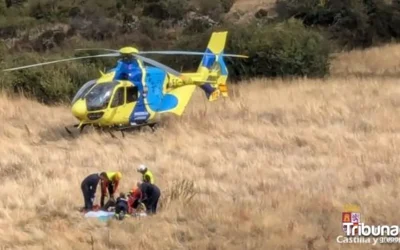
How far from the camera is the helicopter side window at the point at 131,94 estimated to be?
701 inches

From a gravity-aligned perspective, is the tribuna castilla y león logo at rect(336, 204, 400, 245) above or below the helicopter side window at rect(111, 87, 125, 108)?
below

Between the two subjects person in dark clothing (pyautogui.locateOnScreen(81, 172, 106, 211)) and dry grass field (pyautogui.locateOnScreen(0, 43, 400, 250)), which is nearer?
dry grass field (pyautogui.locateOnScreen(0, 43, 400, 250))

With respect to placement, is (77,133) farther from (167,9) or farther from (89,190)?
(167,9)

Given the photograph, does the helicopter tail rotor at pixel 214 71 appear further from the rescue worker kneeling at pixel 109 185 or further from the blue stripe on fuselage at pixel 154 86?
the rescue worker kneeling at pixel 109 185

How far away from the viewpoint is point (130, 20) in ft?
169

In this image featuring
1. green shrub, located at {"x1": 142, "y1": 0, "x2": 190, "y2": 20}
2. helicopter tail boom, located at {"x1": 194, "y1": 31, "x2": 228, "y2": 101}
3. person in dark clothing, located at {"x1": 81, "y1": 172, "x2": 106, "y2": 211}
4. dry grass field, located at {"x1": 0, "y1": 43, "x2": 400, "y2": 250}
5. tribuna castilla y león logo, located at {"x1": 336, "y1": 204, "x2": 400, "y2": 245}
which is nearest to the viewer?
tribuna castilla y león logo, located at {"x1": 336, "y1": 204, "x2": 400, "y2": 245}

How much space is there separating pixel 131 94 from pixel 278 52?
13.6m

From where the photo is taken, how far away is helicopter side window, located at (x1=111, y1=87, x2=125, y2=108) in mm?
17484

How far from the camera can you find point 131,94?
17.9m

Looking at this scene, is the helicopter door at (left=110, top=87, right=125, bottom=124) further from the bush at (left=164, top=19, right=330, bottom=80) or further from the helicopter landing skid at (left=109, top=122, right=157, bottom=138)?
the bush at (left=164, top=19, right=330, bottom=80)

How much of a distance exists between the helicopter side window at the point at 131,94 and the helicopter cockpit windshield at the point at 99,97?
1.64 feet

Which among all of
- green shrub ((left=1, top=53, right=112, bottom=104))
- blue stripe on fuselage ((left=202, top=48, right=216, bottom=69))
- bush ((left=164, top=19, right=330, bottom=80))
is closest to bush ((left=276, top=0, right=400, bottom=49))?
bush ((left=164, top=19, right=330, bottom=80))

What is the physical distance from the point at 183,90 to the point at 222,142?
3.17m

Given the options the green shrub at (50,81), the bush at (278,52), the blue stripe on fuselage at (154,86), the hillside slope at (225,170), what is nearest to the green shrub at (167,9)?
the bush at (278,52)
